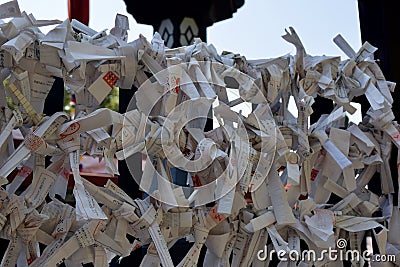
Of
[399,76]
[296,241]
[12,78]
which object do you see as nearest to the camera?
[12,78]

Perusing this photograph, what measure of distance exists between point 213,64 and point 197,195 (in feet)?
0.45

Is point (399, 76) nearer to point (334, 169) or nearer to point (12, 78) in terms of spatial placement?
point (334, 169)

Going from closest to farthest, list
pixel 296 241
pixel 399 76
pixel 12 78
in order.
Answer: pixel 12 78, pixel 296 241, pixel 399 76

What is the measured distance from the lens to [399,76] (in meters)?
0.91

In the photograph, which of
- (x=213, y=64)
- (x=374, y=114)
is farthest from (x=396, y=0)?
(x=213, y=64)

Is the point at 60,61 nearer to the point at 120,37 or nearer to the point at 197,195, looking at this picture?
the point at 120,37

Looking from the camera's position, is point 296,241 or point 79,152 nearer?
point 79,152

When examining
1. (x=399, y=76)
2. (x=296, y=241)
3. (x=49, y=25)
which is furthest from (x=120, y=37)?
(x=399, y=76)

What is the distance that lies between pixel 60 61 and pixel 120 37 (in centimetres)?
7

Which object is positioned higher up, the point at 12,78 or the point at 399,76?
the point at 12,78

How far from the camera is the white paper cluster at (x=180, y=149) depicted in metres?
0.46

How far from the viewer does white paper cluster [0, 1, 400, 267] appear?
46 cm

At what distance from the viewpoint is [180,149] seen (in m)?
0.51

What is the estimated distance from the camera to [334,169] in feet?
2.02
